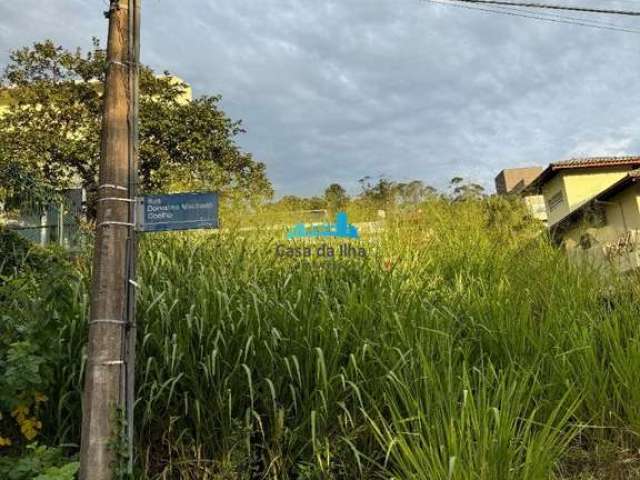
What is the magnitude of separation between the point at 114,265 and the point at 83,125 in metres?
15.4

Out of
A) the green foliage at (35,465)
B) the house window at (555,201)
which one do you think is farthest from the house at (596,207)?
the green foliage at (35,465)

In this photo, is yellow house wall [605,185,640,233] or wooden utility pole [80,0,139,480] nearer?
wooden utility pole [80,0,139,480]

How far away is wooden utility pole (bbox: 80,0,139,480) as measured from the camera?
2.37 metres

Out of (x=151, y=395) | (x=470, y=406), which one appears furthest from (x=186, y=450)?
(x=470, y=406)

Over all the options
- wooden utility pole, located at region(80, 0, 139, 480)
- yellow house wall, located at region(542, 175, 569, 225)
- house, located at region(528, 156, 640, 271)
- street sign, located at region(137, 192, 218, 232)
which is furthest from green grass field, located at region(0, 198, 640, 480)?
yellow house wall, located at region(542, 175, 569, 225)

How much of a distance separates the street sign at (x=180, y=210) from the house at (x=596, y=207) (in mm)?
3910

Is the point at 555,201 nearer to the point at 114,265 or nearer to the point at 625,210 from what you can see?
the point at 625,210

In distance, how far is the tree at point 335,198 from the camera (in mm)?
7266

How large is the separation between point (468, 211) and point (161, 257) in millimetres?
4103

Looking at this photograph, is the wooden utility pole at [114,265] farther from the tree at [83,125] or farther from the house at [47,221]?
the tree at [83,125]

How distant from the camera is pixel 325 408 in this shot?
314cm

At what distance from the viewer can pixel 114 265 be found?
253 cm

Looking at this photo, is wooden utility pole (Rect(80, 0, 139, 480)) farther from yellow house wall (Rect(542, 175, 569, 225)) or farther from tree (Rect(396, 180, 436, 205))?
yellow house wall (Rect(542, 175, 569, 225))

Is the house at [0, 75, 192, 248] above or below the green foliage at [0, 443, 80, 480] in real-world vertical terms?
above
